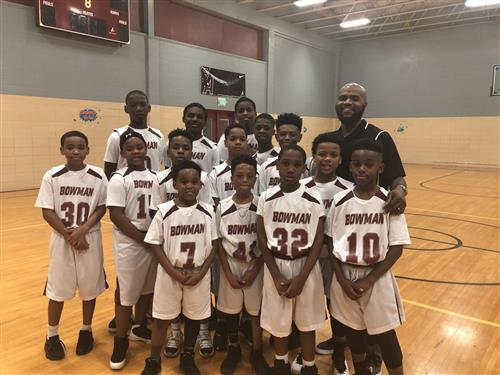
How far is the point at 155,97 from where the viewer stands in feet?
35.6

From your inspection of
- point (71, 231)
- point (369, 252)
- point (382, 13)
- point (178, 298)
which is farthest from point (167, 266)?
point (382, 13)

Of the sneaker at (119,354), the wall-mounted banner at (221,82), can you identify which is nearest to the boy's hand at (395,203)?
the sneaker at (119,354)

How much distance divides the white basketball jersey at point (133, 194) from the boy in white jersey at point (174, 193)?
0.14 feet

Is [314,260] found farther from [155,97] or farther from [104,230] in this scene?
[155,97]

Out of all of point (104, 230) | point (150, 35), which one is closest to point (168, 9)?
point (150, 35)

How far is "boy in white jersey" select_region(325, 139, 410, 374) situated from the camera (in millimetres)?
1931

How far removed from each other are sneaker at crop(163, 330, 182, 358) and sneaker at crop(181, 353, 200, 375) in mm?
191

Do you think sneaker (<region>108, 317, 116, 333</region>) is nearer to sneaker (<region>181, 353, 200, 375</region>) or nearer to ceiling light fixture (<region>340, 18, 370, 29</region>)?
sneaker (<region>181, 353, 200, 375</region>)

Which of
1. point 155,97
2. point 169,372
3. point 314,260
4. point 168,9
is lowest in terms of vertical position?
point 169,372

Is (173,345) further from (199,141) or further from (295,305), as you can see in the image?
(199,141)

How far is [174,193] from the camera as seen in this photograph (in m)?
2.48

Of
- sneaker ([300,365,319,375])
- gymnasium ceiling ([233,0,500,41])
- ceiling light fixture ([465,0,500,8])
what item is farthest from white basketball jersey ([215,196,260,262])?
ceiling light fixture ([465,0,500,8])

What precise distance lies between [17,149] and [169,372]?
7.76m

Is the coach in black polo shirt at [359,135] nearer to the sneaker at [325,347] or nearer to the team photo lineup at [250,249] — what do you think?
the team photo lineup at [250,249]
